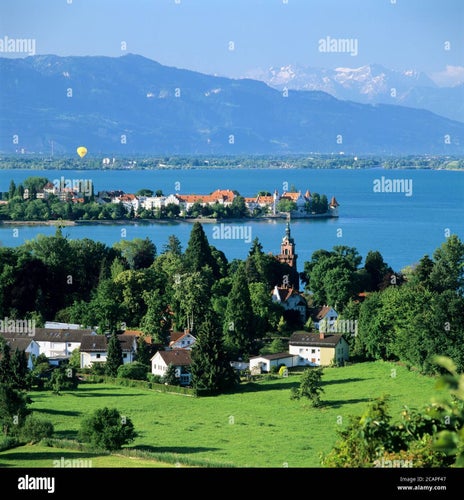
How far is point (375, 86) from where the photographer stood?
16425 cm

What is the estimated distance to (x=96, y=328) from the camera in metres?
16.2

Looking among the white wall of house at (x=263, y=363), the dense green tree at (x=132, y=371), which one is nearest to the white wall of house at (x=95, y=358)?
the dense green tree at (x=132, y=371)

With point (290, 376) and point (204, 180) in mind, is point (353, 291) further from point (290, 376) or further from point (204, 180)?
point (204, 180)

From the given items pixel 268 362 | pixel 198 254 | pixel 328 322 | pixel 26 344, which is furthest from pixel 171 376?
pixel 198 254

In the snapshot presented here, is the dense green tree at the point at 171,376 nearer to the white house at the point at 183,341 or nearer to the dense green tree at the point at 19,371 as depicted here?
the white house at the point at 183,341

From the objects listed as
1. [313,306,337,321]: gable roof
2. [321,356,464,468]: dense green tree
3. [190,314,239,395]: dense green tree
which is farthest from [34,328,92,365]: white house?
[321,356,464,468]: dense green tree

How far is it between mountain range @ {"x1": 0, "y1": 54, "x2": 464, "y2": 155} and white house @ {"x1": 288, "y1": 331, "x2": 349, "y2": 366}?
389 ft

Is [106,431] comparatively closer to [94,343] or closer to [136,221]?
[94,343]

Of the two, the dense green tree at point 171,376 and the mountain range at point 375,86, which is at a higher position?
the mountain range at point 375,86

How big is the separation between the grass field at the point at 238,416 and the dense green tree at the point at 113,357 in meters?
0.45

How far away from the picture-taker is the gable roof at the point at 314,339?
48.7 feet

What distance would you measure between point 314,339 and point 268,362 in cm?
83

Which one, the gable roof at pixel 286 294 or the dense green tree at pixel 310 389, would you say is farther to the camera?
the gable roof at pixel 286 294

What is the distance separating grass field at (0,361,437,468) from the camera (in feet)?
31.3
